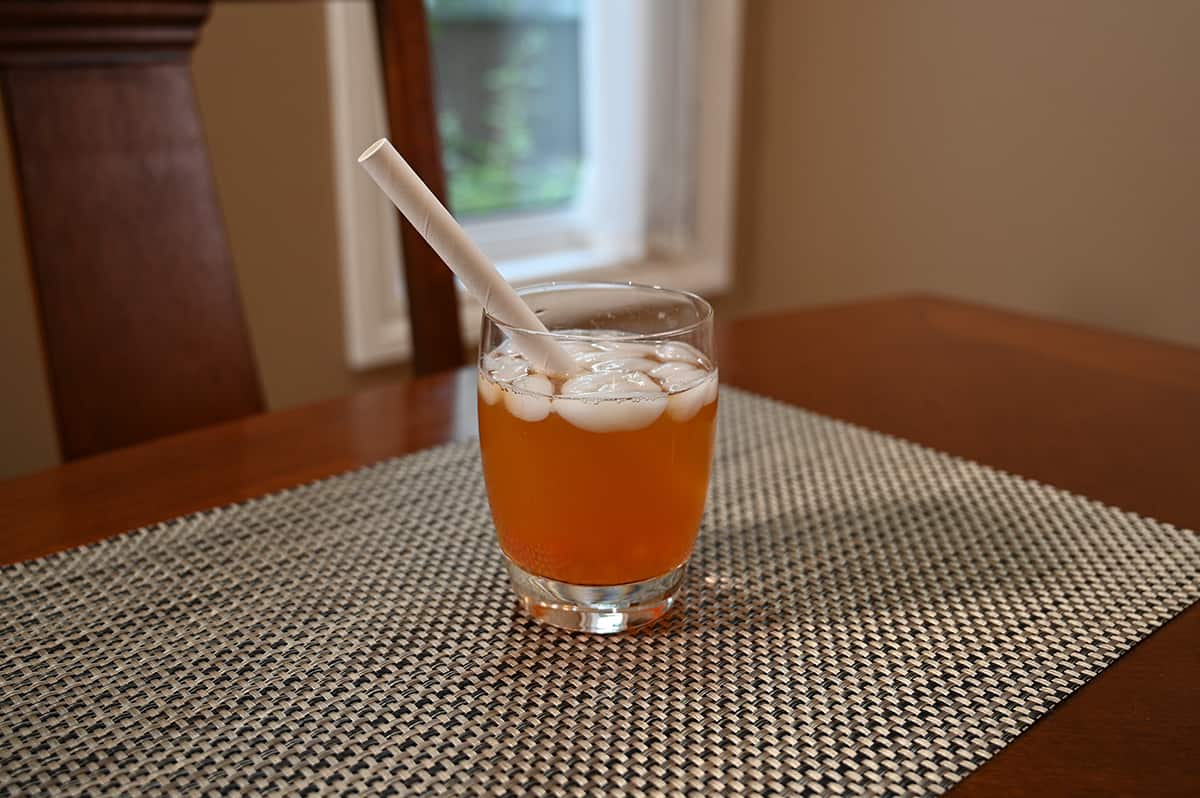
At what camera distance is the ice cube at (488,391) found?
55 centimetres

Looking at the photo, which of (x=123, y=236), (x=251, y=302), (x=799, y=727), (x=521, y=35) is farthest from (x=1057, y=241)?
(x=799, y=727)

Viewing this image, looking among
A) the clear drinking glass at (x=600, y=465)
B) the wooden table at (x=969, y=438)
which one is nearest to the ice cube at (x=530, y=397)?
the clear drinking glass at (x=600, y=465)

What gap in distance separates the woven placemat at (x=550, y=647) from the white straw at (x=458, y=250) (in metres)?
0.14

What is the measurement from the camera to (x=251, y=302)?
1.89 metres

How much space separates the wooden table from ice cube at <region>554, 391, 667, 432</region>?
0.21 meters

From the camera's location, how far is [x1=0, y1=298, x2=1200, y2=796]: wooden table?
469 mm

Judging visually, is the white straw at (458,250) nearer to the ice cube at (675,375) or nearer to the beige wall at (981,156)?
the ice cube at (675,375)

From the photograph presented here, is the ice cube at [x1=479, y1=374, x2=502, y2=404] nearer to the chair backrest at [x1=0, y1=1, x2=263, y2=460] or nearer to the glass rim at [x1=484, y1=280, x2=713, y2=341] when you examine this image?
the glass rim at [x1=484, y1=280, x2=713, y2=341]

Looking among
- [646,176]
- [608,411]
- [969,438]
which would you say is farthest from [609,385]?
Answer: [646,176]

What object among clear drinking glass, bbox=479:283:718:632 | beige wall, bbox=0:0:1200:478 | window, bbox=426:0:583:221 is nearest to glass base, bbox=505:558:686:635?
clear drinking glass, bbox=479:283:718:632

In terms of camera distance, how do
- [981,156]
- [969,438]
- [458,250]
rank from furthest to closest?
[981,156], [969,438], [458,250]

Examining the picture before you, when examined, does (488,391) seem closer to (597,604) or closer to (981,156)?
(597,604)

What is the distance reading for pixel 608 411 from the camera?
53 cm

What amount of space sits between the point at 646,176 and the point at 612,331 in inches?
75.4
